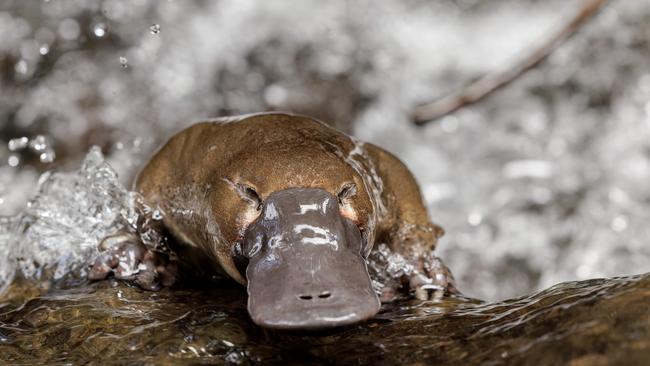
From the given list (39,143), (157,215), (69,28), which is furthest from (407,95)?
(157,215)

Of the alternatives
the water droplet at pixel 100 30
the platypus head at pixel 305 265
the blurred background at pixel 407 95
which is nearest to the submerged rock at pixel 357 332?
the platypus head at pixel 305 265

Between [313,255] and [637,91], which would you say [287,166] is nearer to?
[313,255]

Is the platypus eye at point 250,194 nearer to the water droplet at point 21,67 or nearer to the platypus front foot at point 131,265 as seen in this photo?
the platypus front foot at point 131,265

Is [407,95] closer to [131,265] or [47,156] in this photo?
[47,156]

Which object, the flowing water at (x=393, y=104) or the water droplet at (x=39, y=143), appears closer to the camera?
the flowing water at (x=393, y=104)

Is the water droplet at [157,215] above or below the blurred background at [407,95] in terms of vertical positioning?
below

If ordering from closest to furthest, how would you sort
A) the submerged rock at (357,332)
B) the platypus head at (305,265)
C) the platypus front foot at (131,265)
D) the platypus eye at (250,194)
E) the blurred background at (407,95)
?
the submerged rock at (357,332) < the platypus head at (305,265) < the platypus eye at (250,194) < the platypus front foot at (131,265) < the blurred background at (407,95)
